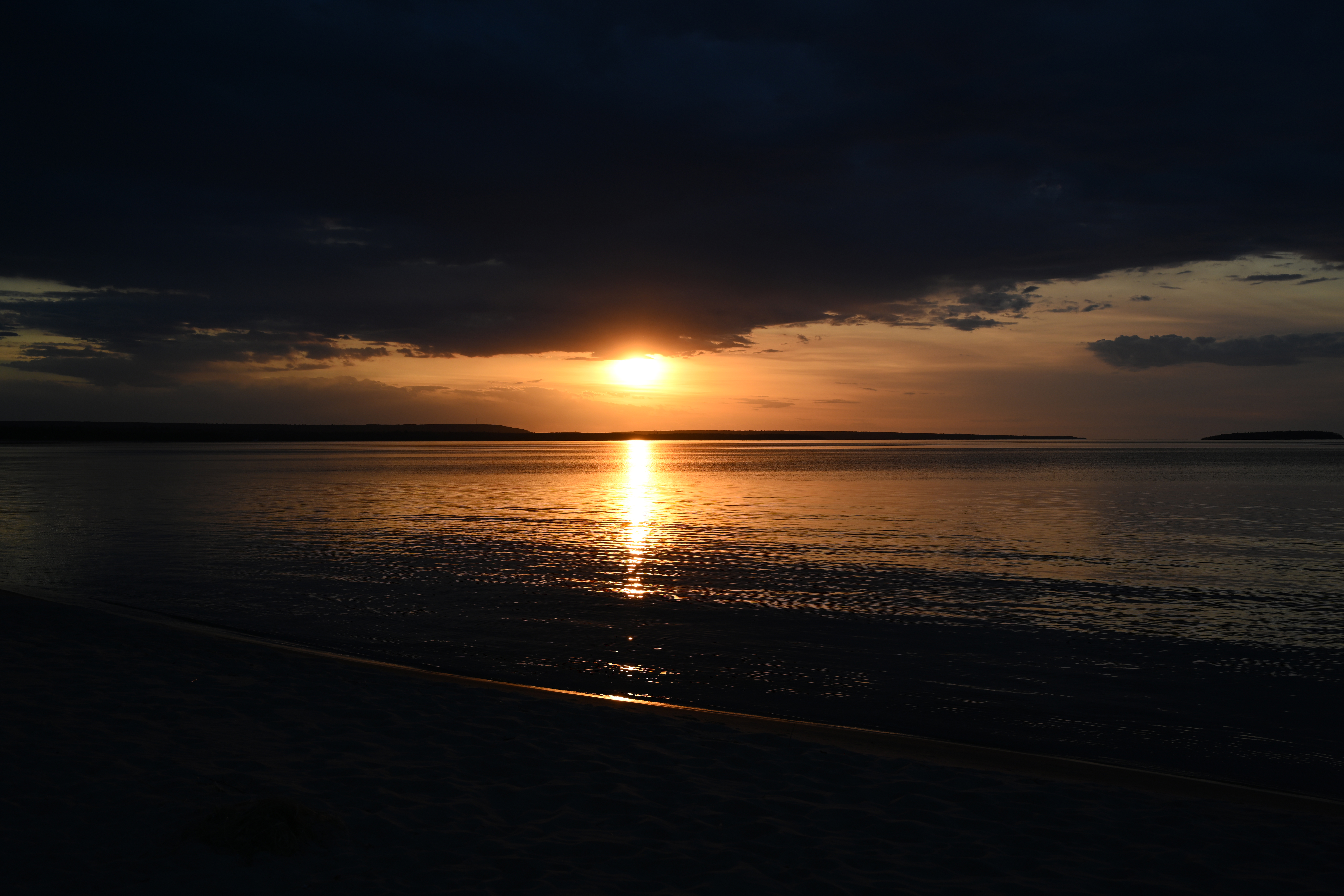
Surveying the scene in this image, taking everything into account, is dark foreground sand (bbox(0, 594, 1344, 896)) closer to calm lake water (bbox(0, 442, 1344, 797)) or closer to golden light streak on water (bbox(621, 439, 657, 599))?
calm lake water (bbox(0, 442, 1344, 797))

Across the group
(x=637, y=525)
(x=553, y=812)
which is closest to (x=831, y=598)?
(x=553, y=812)

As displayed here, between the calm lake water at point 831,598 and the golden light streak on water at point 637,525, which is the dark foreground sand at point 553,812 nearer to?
the calm lake water at point 831,598

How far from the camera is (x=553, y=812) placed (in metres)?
7.59

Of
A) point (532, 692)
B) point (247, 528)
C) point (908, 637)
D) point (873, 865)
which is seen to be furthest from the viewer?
point (247, 528)

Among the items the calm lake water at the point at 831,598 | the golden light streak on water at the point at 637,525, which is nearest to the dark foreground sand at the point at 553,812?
the calm lake water at the point at 831,598

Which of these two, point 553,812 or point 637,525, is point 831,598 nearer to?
point 553,812

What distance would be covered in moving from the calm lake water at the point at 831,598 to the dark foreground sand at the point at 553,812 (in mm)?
2535

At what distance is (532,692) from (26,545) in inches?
1073

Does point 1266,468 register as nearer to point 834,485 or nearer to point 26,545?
point 834,485

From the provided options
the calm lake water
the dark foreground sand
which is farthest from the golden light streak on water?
the dark foreground sand

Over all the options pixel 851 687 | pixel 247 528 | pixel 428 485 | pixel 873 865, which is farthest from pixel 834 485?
pixel 873 865

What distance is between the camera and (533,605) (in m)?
19.8

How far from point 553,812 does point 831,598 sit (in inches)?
553

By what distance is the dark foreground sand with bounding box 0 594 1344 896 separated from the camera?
20.7ft
